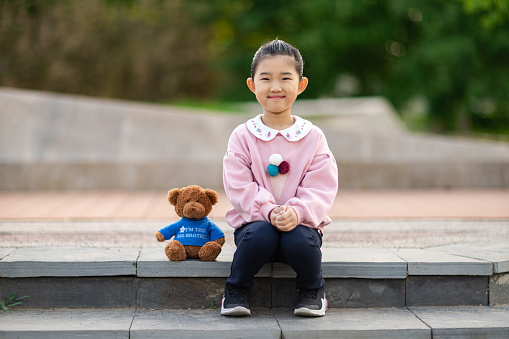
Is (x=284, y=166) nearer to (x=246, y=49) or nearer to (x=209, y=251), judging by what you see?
(x=209, y=251)

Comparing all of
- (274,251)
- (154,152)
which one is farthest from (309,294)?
(154,152)

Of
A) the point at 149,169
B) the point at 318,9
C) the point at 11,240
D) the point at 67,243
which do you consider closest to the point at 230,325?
the point at 67,243

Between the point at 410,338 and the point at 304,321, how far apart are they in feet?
1.66

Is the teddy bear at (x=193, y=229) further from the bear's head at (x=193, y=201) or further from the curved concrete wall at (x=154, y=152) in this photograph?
the curved concrete wall at (x=154, y=152)

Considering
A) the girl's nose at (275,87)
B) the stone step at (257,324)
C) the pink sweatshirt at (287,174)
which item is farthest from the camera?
the girl's nose at (275,87)

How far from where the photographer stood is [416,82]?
55.0 ft

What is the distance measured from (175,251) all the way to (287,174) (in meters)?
0.72

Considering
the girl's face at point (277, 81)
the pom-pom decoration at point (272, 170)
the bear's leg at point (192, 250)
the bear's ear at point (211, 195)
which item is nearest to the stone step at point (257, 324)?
the bear's leg at point (192, 250)

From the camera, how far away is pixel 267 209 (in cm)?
296

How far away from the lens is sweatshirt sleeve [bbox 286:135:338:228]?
2961 millimetres

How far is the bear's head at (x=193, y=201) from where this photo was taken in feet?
10.4

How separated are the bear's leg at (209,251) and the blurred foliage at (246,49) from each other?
10266 millimetres

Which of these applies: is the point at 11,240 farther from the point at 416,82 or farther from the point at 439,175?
the point at 416,82

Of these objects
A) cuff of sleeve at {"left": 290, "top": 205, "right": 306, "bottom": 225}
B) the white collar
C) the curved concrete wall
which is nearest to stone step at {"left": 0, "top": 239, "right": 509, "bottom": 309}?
cuff of sleeve at {"left": 290, "top": 205, "right": 306, "bottom": 225}
